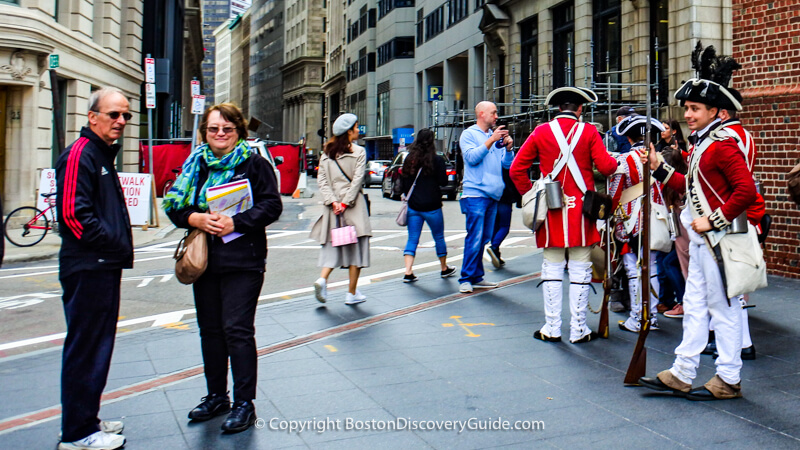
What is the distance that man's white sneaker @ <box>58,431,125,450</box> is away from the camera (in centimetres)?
424

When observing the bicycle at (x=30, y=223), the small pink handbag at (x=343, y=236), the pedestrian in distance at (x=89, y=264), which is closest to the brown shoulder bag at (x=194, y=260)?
the pedestrian in distance at (x=89, y=264)

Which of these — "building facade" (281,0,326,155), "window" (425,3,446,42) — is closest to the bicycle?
"window" (425,3,446,42)

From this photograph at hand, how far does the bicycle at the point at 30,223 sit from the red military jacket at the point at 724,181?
12.6 meters

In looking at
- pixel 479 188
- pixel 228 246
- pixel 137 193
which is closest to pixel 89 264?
pixel 228 246

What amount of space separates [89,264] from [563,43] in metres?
30.7

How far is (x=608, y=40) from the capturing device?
29.3 meters

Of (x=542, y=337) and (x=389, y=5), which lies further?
(x=389, y=5)

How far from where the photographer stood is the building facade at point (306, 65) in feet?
399

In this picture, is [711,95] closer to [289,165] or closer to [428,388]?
[428,388]

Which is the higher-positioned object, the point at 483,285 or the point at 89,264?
the point at 89,264

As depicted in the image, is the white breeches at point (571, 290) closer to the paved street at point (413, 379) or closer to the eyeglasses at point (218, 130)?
the paved street at point (413, 379)

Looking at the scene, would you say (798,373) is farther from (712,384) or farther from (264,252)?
(264,252)

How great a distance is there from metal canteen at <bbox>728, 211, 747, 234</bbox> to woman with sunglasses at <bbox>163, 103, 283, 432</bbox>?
2.71 meters

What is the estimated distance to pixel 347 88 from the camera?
90.7 m
